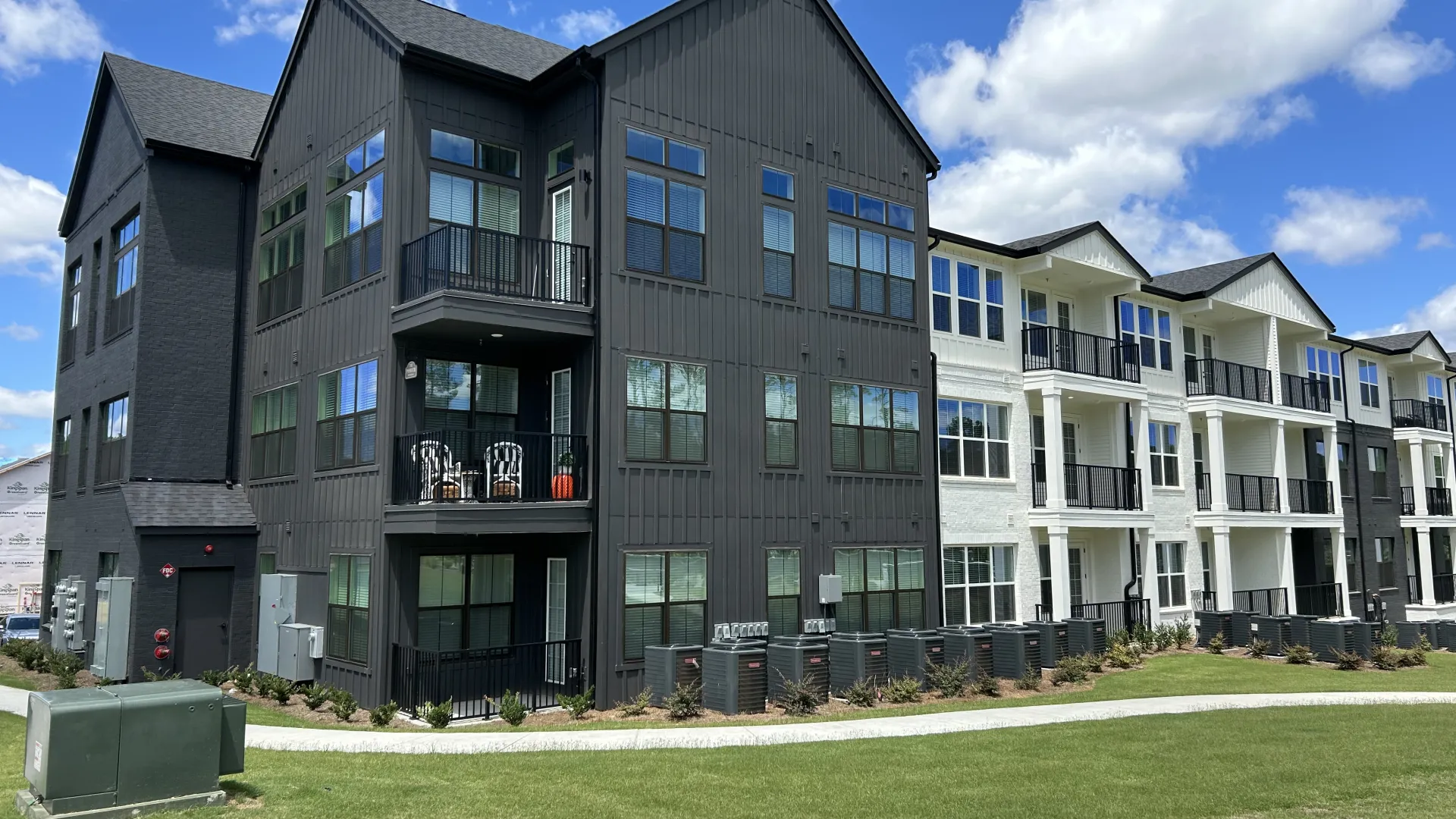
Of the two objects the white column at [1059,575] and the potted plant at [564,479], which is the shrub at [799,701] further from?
the white column at [1059,575]

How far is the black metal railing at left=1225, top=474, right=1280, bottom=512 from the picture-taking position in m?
32.2

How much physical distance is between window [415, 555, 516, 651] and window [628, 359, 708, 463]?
10.8ft

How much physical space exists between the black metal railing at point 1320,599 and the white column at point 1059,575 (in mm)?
13612

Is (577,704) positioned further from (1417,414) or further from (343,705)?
(1417,414)

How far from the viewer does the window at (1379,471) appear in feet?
128

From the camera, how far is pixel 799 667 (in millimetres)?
16953

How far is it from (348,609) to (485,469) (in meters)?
3.47

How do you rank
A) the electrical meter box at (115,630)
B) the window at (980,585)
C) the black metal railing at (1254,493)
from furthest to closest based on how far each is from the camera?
the black metal railing at (1254,493)
the window at (980,585)
the electrical meter box at (115,630)

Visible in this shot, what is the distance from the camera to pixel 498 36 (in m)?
22.1

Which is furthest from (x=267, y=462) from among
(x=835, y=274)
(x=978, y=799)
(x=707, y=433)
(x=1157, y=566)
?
(x=1157, y=566)

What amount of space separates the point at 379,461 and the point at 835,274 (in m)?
9.10

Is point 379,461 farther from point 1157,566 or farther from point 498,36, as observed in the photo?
point 1157,566

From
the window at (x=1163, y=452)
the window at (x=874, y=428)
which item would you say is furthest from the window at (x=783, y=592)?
the window at (x=1163, y=452)

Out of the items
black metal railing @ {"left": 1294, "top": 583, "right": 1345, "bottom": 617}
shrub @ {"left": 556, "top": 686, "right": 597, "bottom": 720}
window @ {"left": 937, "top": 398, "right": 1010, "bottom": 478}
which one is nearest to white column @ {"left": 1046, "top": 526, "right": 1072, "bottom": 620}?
window @ {"left": 937, "top": 398, "right": 1010, "bottom": 478}
